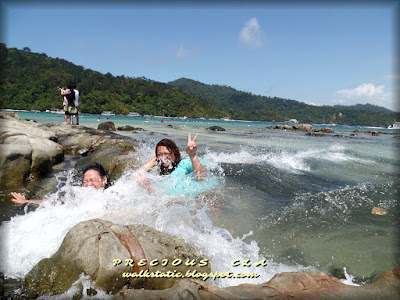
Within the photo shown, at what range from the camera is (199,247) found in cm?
328

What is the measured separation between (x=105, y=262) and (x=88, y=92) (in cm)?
9900

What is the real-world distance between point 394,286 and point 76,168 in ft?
26.5

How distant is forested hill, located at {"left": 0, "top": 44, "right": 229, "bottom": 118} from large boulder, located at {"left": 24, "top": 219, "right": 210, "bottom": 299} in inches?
2668

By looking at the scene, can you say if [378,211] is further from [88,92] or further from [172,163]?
[88,92]

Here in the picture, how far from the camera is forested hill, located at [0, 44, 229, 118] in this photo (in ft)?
246

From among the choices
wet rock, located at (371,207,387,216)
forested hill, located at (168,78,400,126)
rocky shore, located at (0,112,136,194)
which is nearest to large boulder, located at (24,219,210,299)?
rocky shore, located at (0,112,136,194)

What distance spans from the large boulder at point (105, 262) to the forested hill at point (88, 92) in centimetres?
6776

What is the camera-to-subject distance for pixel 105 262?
2529mm

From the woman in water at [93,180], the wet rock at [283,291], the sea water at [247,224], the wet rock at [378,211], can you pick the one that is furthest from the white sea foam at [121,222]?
the wet rock at [378,211]

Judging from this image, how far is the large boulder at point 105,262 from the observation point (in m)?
2.51

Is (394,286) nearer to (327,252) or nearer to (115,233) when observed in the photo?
(327,252)

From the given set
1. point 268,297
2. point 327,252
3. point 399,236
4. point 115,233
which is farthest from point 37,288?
point 399,236

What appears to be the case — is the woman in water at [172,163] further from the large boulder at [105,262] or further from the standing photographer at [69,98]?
the standing photographer at [69,98]

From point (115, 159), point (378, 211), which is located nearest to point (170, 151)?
point (115, 159)
